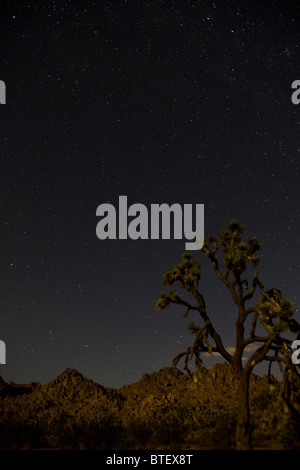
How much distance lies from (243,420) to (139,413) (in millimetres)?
20250

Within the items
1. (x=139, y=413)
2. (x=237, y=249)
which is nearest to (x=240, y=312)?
(x=237, y=249)

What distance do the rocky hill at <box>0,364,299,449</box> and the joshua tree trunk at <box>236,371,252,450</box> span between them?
0.92 meters

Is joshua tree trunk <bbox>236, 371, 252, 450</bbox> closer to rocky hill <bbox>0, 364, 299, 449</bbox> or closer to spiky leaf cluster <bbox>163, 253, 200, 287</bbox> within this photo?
rocky hill <bbox>0, 364, 299, 449</bbox>

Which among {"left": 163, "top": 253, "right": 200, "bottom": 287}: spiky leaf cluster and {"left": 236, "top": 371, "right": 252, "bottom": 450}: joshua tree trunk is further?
{"left": 163, "top": 253, "right": 200, "bottom": 287}: spiky leaf cluster

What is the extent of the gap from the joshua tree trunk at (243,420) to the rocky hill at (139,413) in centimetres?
92

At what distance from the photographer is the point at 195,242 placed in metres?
16.5

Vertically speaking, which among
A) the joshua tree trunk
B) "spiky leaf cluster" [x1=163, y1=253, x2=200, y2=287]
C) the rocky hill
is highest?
"spiky leaf cluster" [x1=163, y1=253, x2=200, y2=287]

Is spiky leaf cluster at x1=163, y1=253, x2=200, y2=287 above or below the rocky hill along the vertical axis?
above

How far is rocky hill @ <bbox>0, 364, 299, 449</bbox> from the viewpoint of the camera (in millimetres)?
17188

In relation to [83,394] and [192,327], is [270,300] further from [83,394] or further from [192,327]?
[83,394]

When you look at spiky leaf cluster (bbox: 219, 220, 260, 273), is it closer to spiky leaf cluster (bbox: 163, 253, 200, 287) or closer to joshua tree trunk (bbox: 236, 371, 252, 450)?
spiky leaf cluster (bbox: 163, 253, 200, 287)

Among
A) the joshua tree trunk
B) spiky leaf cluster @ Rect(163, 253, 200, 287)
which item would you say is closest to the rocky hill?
the joshua tree trunk

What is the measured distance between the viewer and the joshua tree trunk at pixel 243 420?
14035 mm

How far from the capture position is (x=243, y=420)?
1421cm
